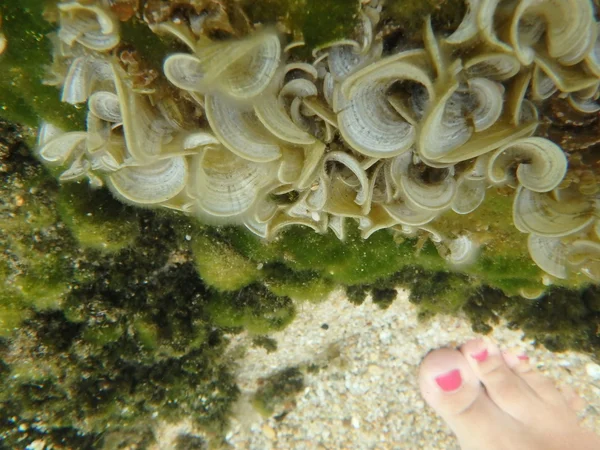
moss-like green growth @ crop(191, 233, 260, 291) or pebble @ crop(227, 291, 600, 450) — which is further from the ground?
moss-like green growth @ crop(191, 233, 260, 291)

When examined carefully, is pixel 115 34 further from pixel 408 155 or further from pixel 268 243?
pixel 268 243

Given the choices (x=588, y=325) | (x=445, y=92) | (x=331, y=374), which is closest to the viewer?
(x=445, y=92)

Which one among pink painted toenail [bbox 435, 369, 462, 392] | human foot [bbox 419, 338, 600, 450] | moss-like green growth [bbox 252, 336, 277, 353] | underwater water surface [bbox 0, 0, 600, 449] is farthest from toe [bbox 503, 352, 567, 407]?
moss-like green growth [bbox 252, 336, 277, 353]

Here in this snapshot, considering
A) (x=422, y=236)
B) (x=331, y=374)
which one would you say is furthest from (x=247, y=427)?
(x=422, y=236)

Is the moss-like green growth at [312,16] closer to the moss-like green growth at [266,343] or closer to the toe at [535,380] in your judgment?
the moss-like green growth at [266,343]

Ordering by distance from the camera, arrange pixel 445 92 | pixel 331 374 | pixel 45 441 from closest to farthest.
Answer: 1. pixel 445 92
2. pixel 45 441
3. pixel 331 374

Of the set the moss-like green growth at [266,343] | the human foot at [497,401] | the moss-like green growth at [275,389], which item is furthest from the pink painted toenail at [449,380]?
the moss-like green growth at [266,343]

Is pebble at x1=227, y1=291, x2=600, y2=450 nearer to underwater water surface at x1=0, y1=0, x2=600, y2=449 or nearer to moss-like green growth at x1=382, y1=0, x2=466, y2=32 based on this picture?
underwater water surface at x1=0, y1=0, x2=600, y2=449
